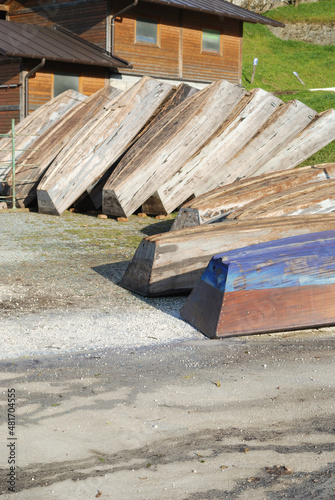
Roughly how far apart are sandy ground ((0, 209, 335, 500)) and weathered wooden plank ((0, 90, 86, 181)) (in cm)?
698

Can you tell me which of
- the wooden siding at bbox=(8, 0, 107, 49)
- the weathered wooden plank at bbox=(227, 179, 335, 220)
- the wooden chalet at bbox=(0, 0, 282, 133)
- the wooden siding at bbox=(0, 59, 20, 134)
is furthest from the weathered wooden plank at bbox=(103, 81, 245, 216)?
the wooden siding at bbox=(8, 0, 107, 49)

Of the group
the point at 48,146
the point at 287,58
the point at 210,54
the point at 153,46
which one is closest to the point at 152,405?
the point at 48,146

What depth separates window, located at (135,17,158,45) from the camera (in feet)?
72.7

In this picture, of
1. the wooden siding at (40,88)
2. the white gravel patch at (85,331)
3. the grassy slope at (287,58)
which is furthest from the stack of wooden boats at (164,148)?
the grassy slope at (287,58)

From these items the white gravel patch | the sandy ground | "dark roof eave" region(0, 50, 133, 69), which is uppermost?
"dark roof eave" region(0, 50, 133, 69)

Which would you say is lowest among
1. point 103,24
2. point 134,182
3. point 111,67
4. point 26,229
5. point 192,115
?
point 26,229

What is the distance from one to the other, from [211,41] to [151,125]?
14987 millimetres

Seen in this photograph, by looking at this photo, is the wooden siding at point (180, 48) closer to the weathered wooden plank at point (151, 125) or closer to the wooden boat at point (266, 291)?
the weathered wooden plank at point (151, 125)

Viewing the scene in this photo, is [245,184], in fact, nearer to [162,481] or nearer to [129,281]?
[129,281]

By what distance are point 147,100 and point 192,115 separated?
114 centimetres

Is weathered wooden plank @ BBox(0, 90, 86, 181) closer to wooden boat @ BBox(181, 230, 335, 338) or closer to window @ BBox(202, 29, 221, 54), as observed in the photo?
wooden boat @ BBox(181, 230, 335, 338)

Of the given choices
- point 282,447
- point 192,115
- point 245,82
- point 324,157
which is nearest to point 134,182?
point 192,115

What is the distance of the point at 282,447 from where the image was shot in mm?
3080

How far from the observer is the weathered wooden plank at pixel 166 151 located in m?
9.73
